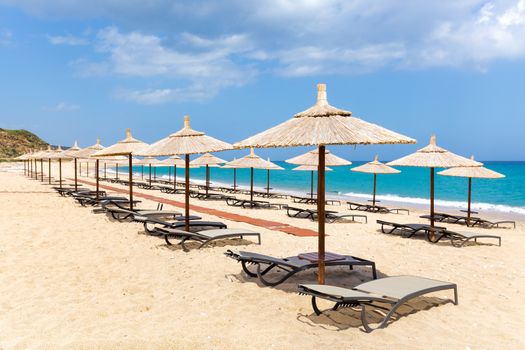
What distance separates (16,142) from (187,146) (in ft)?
278

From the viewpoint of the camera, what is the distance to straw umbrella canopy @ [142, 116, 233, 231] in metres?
7.93

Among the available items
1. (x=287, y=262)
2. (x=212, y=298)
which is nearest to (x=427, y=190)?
(x=287, y=262)

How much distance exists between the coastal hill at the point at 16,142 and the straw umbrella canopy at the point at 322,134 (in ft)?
248

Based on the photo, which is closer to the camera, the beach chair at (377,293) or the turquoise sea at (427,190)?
the beach chair at (377,293)

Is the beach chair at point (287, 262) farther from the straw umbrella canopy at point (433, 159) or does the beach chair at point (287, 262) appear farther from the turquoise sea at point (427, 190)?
the turquoise sea at point (427, 190)

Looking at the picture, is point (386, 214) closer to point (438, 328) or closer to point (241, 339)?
point (438, 328)

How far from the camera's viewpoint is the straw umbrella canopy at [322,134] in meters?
4.66

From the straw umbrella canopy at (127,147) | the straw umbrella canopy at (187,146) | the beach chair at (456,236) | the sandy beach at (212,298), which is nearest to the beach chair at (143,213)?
the straw umbrella canopy at (127,147)

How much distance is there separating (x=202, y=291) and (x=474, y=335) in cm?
290

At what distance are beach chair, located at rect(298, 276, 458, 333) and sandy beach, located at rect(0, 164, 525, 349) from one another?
159 millimetres

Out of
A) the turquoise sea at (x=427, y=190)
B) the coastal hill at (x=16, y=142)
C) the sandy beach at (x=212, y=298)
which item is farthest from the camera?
the coastal hill at (x=16, y=142)

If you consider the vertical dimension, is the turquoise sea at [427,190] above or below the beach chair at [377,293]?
below

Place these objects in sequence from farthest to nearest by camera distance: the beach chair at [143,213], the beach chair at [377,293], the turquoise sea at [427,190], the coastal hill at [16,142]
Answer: the coastal hill at [16,142] → the turquoise sea at [427,190] → the beach chair at [143,213] → the beach chair at [377,293]

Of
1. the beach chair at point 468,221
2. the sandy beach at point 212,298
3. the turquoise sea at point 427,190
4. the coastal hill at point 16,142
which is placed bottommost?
the turquoise sea at point 427,190
